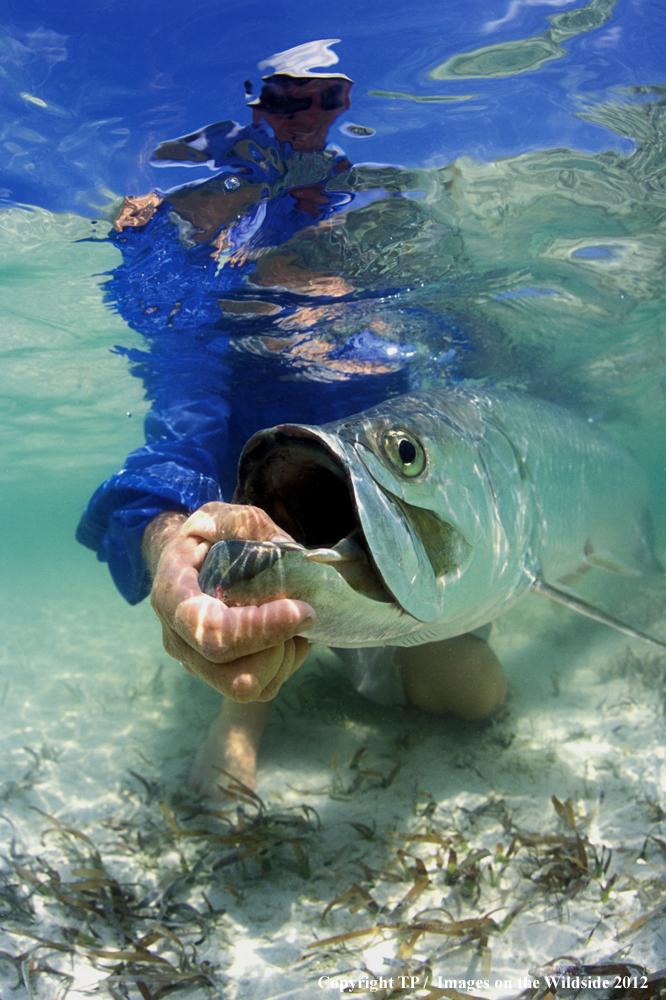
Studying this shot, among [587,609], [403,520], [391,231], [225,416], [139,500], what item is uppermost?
[391,231]

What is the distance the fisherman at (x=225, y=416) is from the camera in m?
1.49

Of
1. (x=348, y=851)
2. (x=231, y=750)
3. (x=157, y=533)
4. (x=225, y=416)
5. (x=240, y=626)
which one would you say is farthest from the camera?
(x=225, y=416)

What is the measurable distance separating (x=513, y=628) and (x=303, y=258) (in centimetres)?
575

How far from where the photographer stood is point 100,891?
2.98 m

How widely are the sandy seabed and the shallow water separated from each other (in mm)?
61

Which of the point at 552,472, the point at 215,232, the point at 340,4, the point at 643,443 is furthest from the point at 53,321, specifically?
the point at 643,443

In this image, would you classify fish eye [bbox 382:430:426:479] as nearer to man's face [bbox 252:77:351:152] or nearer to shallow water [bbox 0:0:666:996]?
shallow water [bbox 0:0:666:996]

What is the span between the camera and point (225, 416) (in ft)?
23.4

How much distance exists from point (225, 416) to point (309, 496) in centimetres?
523

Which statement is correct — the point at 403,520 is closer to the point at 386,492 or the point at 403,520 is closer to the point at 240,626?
the point at 386,492

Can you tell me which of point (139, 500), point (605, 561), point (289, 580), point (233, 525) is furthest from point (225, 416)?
point (289, 580)

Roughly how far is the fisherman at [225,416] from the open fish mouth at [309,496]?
26 centimetres

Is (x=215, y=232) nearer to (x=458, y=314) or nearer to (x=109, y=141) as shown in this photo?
(x=109, y=141)

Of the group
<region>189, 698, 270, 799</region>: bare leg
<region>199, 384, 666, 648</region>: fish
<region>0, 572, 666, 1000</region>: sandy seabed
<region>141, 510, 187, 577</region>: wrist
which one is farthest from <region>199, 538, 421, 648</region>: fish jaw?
<region>189, 698, 270, 799</region>: bare leg
